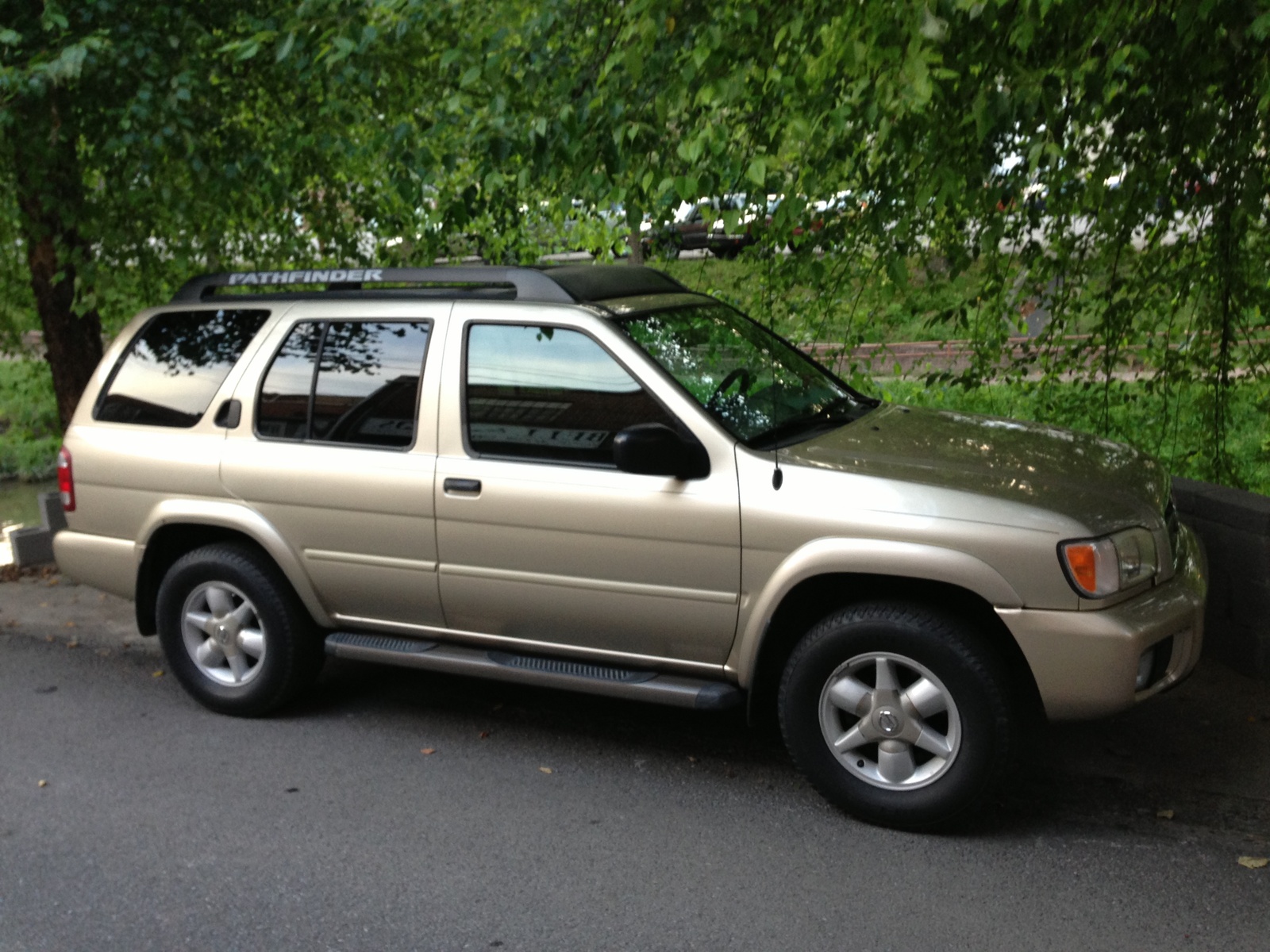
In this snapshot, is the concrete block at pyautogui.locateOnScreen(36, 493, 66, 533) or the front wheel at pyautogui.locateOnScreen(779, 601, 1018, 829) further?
the concrete block at pyautogui.locateOnScreen(36, 493, 66, 533)

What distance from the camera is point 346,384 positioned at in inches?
215

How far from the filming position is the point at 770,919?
13.0 feet

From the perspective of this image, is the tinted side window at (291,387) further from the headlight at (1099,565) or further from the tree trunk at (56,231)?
the headlight at (1099,565)

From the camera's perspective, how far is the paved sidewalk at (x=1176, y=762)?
460 centimetres

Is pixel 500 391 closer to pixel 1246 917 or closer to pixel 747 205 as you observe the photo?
pixel 747 205

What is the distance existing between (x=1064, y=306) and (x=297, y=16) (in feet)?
14.9

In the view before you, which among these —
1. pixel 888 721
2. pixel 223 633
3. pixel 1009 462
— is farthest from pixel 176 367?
pixel 1009 462

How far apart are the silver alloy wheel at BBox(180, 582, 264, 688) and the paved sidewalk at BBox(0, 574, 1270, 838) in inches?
127

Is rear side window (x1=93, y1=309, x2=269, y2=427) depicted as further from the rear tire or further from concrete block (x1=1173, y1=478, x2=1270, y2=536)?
concrete block (x1=1173, y1=478, x2=1270, y2=536)

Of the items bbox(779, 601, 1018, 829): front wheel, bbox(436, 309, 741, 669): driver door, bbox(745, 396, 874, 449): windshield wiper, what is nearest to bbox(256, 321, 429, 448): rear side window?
bbox(436, 309, 741, 669): driver door

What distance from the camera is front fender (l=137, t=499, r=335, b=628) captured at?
18.1ft


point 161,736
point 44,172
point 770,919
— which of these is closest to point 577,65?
point 44,172

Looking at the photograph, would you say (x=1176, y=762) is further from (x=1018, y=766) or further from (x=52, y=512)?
(x=52, y=512)

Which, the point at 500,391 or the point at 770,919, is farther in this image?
the point at 500,391
